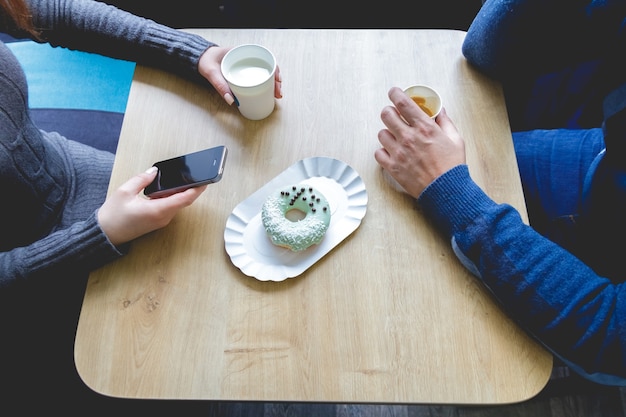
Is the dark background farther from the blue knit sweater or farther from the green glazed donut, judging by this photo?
the green glazed donut

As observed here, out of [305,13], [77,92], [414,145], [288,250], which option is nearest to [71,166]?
[77,92]

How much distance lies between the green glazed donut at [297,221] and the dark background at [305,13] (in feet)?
3.42

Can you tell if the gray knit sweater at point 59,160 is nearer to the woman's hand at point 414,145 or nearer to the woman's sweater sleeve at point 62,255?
the woman's sweater sleeve at point 62,255

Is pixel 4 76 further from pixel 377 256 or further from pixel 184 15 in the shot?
pixel 184 15

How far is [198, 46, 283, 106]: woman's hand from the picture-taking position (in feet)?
3.03

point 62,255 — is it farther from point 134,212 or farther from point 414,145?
point 414,145

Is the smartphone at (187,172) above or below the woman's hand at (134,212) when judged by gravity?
above

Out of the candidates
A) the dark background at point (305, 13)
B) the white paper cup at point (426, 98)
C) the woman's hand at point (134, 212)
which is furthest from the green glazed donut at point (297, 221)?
the dark background at point (305, 13)

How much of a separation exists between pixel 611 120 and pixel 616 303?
1.07 ft

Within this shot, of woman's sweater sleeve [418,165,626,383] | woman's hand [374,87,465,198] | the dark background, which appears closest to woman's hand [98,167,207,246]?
woman's hand [374,87,465,198]

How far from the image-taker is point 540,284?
72cm

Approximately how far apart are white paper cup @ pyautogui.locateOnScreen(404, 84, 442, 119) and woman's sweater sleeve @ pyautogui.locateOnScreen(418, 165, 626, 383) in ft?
0.60

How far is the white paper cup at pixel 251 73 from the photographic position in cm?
86

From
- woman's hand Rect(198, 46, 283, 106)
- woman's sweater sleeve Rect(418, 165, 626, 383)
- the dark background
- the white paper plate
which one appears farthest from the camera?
the dark background
